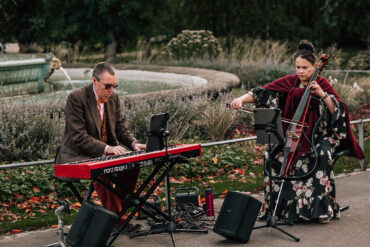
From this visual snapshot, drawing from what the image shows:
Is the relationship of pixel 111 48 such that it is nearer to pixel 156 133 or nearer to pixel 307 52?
pixel 307 52

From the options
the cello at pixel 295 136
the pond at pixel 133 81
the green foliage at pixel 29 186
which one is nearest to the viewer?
→ the cello at pixel 295 136

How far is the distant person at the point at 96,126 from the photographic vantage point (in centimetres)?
563

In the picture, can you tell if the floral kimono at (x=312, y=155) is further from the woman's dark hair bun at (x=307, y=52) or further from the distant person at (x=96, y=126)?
the distant person at (x=96, y=126)

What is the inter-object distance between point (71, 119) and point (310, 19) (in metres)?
34.0

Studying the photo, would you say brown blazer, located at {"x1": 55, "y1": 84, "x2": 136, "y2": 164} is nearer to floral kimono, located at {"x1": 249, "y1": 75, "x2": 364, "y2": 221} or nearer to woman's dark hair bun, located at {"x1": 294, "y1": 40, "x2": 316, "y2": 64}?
floral kimono, located at {"x1": 249, "y1": 75, "x2": 364, "y2": 221}

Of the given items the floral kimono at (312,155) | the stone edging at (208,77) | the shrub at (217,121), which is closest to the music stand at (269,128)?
the floral kimono at (312,155)

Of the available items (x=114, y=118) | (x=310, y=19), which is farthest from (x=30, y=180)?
(x=310, y=19)

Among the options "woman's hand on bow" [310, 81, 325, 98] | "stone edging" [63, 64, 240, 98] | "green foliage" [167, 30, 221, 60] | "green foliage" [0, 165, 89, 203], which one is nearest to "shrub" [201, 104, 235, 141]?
"stone edging" [63, 64, 240, 98]

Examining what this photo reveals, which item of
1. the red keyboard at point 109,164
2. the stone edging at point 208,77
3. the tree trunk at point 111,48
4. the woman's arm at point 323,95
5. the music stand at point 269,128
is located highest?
the woman's arm at point 323,95

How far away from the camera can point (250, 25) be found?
32531 millimetres

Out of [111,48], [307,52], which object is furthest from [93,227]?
[111,48]

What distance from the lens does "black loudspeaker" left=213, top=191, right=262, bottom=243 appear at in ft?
18.1

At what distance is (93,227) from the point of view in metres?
5.02

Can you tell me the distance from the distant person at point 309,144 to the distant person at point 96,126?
4.13ft
